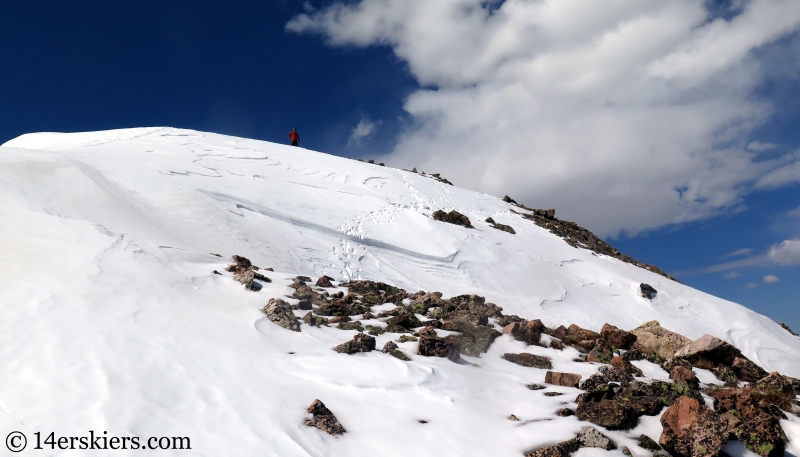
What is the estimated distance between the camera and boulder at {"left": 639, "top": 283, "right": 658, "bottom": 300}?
66.5 feet

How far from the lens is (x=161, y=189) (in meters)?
17.1

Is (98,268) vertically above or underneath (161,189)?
underneath

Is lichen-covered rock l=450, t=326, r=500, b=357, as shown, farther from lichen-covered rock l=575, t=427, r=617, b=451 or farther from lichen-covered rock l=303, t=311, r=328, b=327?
lichen-covered rock l=575, t=427, r=617, b=451

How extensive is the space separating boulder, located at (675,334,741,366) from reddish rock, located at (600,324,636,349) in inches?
41.9

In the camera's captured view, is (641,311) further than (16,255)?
Yes

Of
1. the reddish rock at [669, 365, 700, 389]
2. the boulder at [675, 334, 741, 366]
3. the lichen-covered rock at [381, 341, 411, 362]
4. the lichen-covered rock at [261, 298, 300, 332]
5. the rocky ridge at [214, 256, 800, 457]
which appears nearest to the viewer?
the rocky ridge at [214, 256, 800, 457]

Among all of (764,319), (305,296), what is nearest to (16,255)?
(305,296)

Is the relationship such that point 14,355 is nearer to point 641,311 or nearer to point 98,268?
point 98,268

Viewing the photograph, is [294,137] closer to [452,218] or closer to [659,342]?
[452,218]

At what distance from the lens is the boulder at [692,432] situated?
4516 mm

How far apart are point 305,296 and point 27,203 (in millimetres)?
8054

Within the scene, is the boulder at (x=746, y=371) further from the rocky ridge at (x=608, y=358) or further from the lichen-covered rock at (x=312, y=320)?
the lichen-covered rock at (x=312, y=320)

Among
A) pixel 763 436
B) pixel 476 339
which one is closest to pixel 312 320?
pixel 476 339

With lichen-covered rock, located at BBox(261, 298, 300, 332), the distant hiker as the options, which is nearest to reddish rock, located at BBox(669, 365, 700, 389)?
lichen-covered rock, located at BBox(261, 298, 300, 332)
